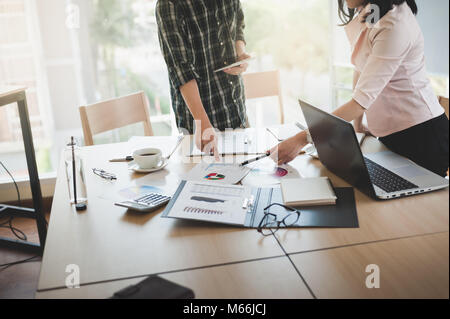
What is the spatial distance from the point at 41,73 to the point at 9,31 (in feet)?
1.10

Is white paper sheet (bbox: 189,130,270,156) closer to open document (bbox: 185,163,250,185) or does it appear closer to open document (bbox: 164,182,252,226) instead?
open document (bbox: 185,163,250,185)

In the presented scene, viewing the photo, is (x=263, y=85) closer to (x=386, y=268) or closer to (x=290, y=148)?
(x=290, y=148)

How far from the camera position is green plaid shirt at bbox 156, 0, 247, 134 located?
5.70ft

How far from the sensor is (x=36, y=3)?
292 cm

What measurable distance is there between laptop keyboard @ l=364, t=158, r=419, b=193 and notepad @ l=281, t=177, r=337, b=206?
0.48 feet

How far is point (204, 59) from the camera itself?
1.88m

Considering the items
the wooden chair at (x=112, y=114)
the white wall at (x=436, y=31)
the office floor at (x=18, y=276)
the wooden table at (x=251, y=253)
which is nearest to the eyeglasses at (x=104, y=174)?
the wooden table at (x=251, y=253)

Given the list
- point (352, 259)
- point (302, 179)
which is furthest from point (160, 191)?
point (352, 259)

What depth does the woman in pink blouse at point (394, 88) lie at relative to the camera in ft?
4.41

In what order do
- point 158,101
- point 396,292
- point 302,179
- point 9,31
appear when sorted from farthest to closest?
point 158,101, point 9,31, point 302,179, point 396,292

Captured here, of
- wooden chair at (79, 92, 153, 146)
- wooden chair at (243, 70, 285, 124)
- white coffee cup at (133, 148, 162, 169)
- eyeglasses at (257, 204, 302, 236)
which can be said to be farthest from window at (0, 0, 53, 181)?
eyeglasses at (257, 204, 302, 236)

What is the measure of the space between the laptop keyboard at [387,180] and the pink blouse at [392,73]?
220mm

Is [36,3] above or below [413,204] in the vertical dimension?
above

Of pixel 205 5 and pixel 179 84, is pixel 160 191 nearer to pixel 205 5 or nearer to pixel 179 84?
pixel 179 84
